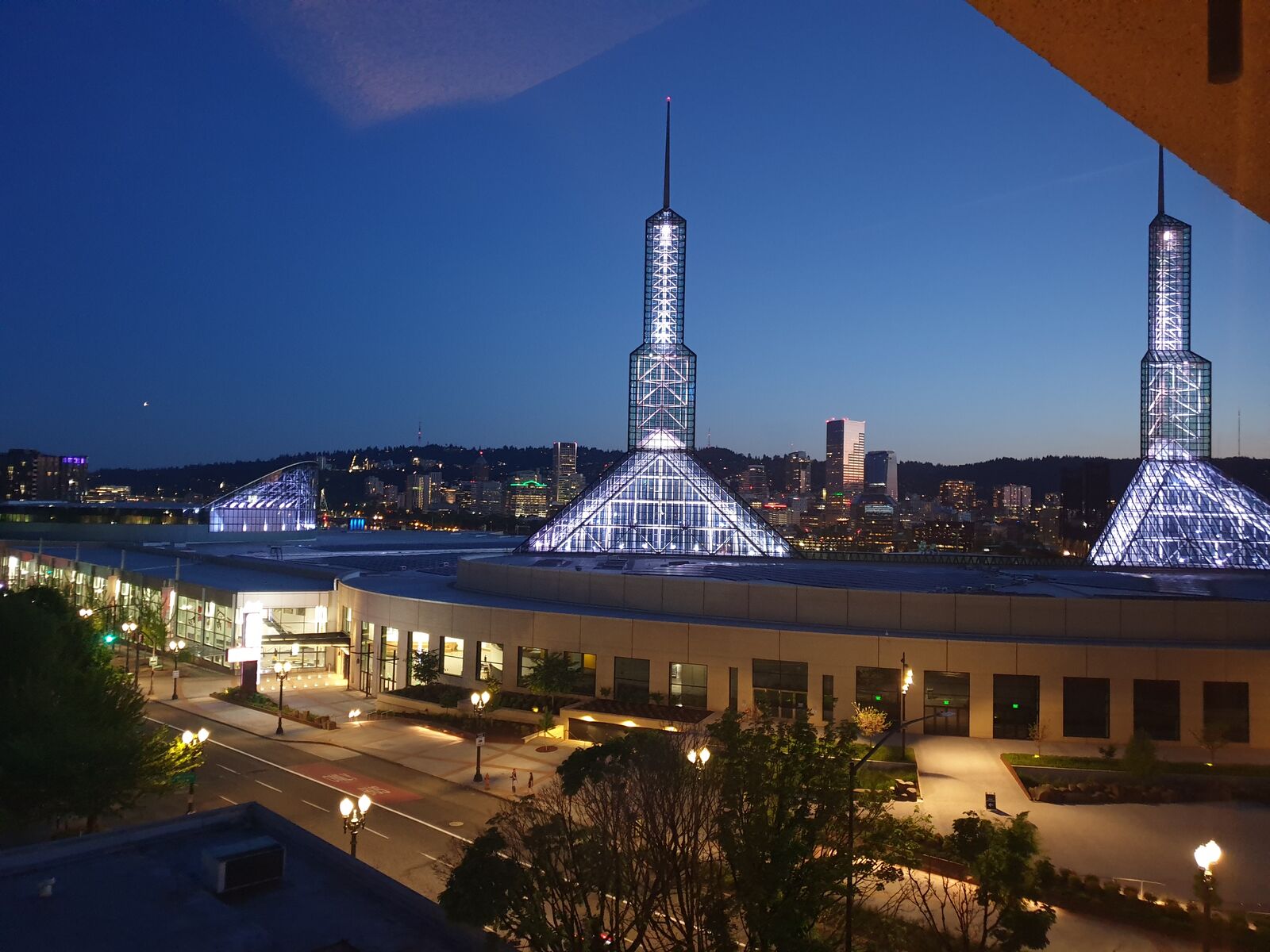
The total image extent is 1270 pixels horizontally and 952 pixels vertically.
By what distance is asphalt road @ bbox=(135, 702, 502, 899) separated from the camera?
66.2 feet

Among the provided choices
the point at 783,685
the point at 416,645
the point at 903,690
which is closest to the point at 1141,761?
the point at 903,690

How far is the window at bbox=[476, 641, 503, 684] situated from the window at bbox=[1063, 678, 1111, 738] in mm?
19852

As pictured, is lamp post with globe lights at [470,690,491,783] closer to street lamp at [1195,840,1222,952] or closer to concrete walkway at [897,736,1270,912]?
concrete walkway at [897,736,1270,912]

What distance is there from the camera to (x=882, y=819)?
13.6 meters

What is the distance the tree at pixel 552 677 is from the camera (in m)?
32.5

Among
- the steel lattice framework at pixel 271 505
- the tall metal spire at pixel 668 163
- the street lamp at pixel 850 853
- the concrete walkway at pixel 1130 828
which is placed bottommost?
the concrete walkway at pixel 1130 828

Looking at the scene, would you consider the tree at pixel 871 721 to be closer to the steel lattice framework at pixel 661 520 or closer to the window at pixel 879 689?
the window at pixel 879 689

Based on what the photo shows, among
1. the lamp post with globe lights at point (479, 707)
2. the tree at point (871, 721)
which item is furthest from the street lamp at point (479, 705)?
the tree at point (871, 721)

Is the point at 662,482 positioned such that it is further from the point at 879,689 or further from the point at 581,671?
the point at 879,689

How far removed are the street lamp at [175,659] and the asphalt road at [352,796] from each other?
830 centimetres

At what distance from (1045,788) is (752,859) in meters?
16.1

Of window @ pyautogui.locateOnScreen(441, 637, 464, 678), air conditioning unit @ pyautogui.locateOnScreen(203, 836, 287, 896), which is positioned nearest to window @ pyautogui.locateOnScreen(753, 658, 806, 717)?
window @ pyautogui.locateOnScreen(441, 637, 464, 678)

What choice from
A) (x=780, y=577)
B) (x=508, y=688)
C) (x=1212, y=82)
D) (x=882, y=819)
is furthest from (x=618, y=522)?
(x=1212, y=82)

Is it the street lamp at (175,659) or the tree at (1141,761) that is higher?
→ the tree at (1141,761)
